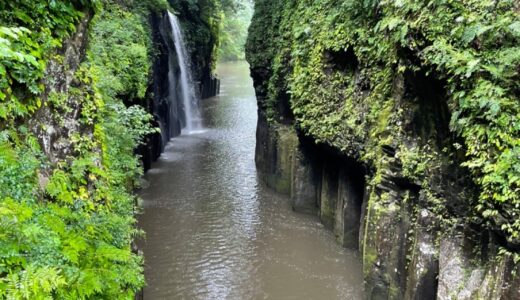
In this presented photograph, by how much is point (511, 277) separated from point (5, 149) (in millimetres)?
7161

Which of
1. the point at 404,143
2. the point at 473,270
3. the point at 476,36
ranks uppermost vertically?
the point at 476,36

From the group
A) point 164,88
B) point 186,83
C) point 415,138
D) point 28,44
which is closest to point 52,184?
point 28,44

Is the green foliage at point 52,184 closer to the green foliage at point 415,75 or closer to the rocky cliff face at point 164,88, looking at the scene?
the green foliage at point 415,75

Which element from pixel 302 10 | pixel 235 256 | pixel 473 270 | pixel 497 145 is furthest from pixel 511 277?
pixel 302 10

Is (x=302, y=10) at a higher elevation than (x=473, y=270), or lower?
higher

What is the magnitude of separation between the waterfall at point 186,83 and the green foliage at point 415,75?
14.6m

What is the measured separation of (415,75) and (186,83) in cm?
2393

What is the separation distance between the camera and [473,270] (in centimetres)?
748

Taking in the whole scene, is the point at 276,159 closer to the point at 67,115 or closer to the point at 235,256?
the point at 235,256

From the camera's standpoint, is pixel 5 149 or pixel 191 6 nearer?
pixel 5 149

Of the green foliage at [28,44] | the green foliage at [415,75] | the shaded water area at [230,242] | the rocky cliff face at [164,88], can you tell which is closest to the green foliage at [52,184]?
the green foliage at [28,44]

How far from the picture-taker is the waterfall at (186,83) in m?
28.6

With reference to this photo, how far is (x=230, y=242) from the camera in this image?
13.8 meters

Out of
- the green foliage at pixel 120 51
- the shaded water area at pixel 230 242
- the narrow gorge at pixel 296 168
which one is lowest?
the shaded water area at pixel 230 242
